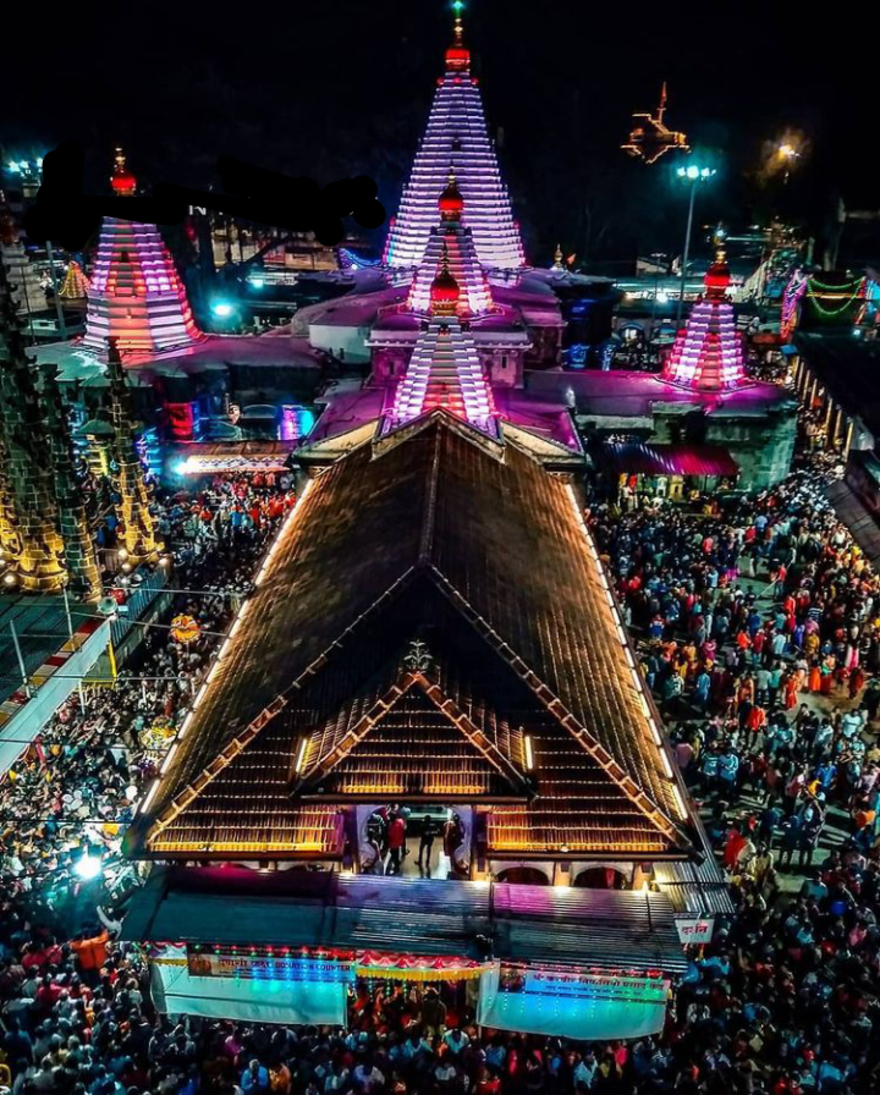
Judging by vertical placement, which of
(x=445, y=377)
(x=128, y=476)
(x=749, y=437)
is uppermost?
(x=445, y=377)

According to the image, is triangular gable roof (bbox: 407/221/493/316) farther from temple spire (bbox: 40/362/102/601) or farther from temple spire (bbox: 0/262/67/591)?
temple spire (bbox: 0/262/67/591)

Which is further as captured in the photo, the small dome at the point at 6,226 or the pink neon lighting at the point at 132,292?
the small dome at the point at 6,226

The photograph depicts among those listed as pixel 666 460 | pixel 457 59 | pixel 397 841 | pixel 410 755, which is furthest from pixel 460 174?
pixel 410 755

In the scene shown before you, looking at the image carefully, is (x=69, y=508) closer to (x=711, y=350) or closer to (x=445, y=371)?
(x=445, y=371)

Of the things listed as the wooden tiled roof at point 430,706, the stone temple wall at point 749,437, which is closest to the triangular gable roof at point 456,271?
the stone temple wall at point 749,437

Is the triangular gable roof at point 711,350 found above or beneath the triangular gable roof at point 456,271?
beneath

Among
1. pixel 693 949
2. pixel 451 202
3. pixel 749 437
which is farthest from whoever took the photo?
pixel 451 202

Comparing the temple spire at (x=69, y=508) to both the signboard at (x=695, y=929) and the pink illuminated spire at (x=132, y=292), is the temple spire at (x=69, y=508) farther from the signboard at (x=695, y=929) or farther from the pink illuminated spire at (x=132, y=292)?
the pink illuminated spire at (x=132, y=292)
